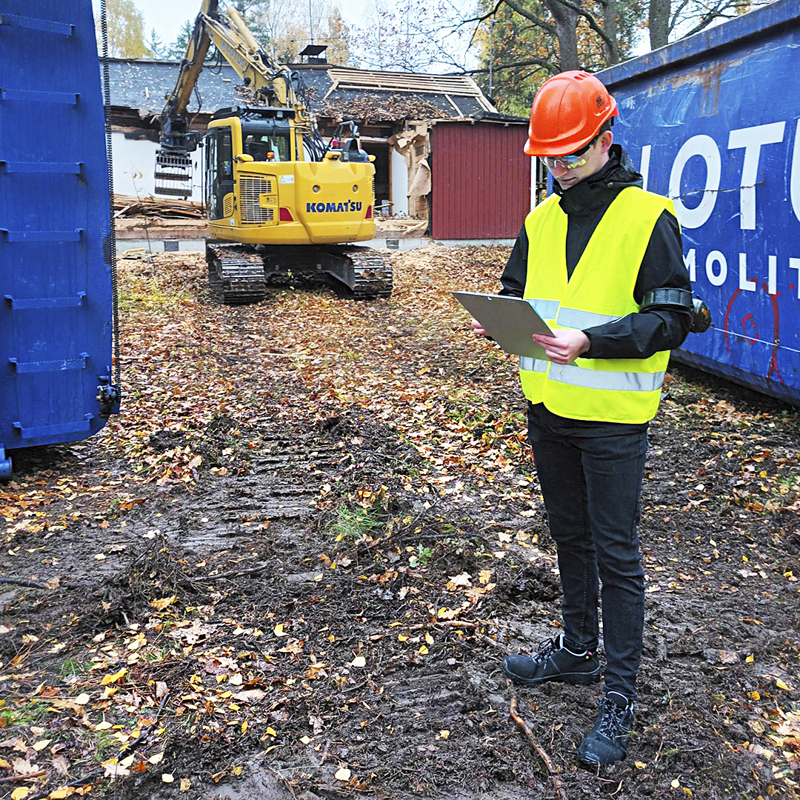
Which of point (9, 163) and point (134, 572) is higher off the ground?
point (9, 163)

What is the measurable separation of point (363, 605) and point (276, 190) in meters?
9.88

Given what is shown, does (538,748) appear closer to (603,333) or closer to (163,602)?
(603,333)

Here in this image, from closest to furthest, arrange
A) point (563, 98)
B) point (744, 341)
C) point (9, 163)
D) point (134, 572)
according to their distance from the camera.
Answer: point (563, 98) < point (134, 572) < point (9, 163) < point (744, 341)

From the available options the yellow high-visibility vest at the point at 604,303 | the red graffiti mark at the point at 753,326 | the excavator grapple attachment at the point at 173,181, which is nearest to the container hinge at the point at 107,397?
the yellow high-visibility vest at the point at 604,303

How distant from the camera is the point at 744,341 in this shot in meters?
6.61

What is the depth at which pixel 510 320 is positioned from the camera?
2.66 metres

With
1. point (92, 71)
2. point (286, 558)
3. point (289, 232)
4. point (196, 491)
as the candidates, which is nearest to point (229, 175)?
point (289, 232)

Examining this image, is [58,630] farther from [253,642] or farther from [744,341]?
[744,341]

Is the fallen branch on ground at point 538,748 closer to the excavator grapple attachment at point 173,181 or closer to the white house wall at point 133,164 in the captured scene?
the excavator grapple attachment at point 173,181

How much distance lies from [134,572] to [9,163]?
290 cm

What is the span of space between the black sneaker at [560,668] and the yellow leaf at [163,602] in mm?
1671

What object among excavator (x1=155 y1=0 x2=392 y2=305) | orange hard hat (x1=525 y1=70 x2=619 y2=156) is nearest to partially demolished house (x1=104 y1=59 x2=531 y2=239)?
excavator (x1=155 y1=0 x2=392 y2=305)

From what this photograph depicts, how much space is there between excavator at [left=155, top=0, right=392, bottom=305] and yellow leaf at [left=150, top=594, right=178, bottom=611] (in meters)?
8.99

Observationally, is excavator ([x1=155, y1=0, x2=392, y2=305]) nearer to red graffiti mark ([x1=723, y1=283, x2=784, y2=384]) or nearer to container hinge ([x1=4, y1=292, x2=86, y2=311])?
container hinge ([x1=4, y1=292, x2=86, y2=311])
